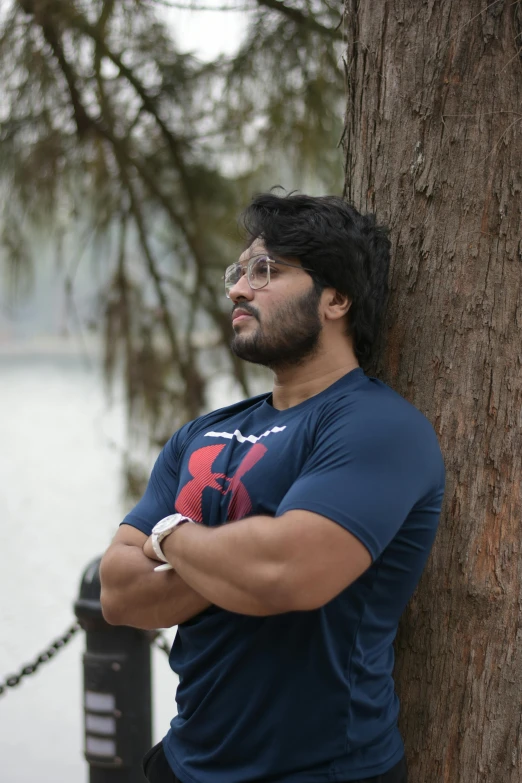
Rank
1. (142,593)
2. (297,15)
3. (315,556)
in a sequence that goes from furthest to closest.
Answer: (297,15)
(142,593)
(315,556)

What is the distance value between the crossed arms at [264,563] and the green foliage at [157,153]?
2.66 meters

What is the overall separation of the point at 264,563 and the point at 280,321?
0.49 metres

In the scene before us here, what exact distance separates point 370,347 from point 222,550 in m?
0.56

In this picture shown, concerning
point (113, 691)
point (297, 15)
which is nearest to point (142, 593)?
point (113, 691)

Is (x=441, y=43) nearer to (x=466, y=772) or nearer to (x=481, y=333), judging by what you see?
(x=481, y=333)

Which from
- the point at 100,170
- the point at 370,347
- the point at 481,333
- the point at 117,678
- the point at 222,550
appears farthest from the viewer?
the point at 100,170

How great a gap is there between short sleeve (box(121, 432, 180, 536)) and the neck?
0.28m

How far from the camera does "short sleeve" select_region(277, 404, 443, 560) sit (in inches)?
50.3

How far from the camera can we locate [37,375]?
6.88 m

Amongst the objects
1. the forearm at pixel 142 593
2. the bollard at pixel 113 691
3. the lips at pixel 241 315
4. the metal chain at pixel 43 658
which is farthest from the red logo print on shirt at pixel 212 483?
the metal chain at pixel 43 658

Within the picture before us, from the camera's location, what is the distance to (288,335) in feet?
5.19

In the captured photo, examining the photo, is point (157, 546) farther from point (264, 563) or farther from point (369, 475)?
point (369, 475)

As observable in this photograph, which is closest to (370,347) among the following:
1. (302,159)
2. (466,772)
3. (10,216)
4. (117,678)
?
(466,772)

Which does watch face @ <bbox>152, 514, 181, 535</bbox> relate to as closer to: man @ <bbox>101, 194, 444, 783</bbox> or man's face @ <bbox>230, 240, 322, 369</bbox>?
man @ <bbox>101, 194, 444, 783</bbox>
